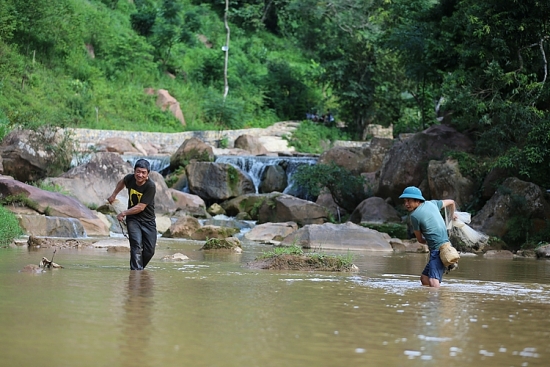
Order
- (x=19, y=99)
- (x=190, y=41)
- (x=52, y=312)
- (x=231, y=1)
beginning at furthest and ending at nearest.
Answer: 1. (x=231, y=1)
2. (x=190, y=41)
3. (x=19, y=99)
4. (x=52, y=312)

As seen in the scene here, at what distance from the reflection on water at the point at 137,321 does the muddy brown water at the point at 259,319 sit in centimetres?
1

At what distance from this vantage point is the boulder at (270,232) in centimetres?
2362

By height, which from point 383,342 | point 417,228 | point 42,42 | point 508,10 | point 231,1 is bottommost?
point 383,342

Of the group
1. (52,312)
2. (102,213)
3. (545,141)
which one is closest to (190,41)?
(102,213)

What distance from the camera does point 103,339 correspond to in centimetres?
654

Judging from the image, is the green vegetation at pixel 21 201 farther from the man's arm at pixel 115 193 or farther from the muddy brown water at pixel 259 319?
the man's arm at pixel 115 193

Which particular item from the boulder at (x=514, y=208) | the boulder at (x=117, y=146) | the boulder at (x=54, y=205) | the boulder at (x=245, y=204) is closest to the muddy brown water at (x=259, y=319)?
the boulder at (x=54, y=205)

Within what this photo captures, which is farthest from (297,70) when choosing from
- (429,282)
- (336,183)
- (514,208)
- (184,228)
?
(429,282)

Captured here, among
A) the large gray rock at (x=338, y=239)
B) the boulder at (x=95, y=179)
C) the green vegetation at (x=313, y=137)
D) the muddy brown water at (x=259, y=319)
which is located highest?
the green vegetation at (x=313, y=137)

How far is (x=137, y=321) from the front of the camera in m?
7.49

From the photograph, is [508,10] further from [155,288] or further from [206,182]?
[155,288]

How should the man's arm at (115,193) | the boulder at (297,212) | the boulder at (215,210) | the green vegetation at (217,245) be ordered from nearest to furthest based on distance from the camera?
the man's arm at (115,193) → the green vegetation at (217,245) → the boulder at (297,212) → the boulder at (215,210)

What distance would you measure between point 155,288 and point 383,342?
4.01 meters

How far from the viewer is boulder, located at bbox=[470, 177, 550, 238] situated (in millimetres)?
23750
